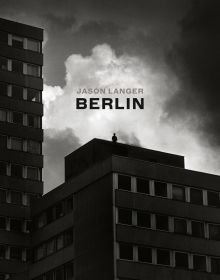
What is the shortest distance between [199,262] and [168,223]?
16.6 ft

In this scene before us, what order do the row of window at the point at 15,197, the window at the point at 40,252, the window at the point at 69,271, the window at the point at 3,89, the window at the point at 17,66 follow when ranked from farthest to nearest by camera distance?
the window at the point at 17,66, the window at the point at 3,89, the row of window at the point at 15,197, the window at the point at 40,252, the window at the point at 69,271

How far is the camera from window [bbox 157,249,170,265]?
87562 mm

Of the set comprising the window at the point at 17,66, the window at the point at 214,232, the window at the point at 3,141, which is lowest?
the window at the point at 214,232

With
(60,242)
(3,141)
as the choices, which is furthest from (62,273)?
(3,141)

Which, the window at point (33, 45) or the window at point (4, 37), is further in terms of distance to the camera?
the window at point (33, 45)

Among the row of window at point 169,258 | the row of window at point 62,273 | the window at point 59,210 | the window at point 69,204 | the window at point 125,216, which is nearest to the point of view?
the row of window at point 169,258

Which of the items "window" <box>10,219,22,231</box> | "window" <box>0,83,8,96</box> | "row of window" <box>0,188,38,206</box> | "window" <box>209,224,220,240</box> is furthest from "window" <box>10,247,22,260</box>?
"window" <box>209,224,220,240</box>

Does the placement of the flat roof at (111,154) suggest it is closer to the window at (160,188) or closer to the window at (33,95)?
the window at (160,188)

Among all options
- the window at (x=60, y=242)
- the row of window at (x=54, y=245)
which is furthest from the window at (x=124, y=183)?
the window at (x=60, y=242)

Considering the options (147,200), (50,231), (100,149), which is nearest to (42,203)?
(50,231)

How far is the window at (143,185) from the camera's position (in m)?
89.2

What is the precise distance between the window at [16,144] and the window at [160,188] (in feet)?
108

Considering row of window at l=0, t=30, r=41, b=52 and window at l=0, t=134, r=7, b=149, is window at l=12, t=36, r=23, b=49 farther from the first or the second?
window at l=0, t=134, r=7, b=149

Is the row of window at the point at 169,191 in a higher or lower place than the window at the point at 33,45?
lower
